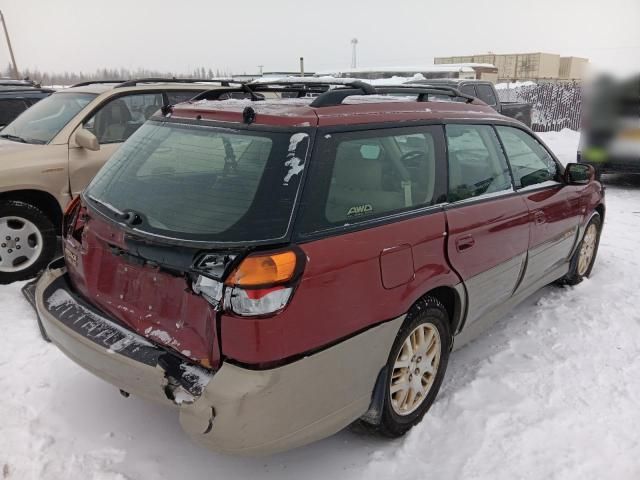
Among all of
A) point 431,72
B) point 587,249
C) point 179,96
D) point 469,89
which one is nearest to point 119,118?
point 179,96

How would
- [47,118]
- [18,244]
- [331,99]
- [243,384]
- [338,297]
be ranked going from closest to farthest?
[243,384] → [338,297] → [331,99] → [18,244] → [47,118]

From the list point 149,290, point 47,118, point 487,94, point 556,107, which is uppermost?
point 47,118

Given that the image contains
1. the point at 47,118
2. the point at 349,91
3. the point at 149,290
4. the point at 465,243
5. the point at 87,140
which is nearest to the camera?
the point at 149,290

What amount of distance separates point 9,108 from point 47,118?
2.88m

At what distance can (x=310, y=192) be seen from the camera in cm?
219

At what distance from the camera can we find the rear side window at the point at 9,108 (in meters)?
7.55

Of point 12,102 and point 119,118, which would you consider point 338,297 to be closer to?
point 119,118

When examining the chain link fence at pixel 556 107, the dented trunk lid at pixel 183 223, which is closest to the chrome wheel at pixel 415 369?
the dented trunk lid at pixel 183 223

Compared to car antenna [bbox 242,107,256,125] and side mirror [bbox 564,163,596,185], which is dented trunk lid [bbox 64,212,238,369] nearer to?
car antenna [bbox 242,107,256,125]

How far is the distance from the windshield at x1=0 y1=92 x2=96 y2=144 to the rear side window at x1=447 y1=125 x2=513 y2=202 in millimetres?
3944

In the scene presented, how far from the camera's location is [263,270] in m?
1.99

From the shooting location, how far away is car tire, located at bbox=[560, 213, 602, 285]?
460 cm

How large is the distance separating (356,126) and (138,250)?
45.2 inches

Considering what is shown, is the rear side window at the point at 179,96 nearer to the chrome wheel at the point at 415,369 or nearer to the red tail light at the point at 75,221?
the red tail light at the point at 75,221
